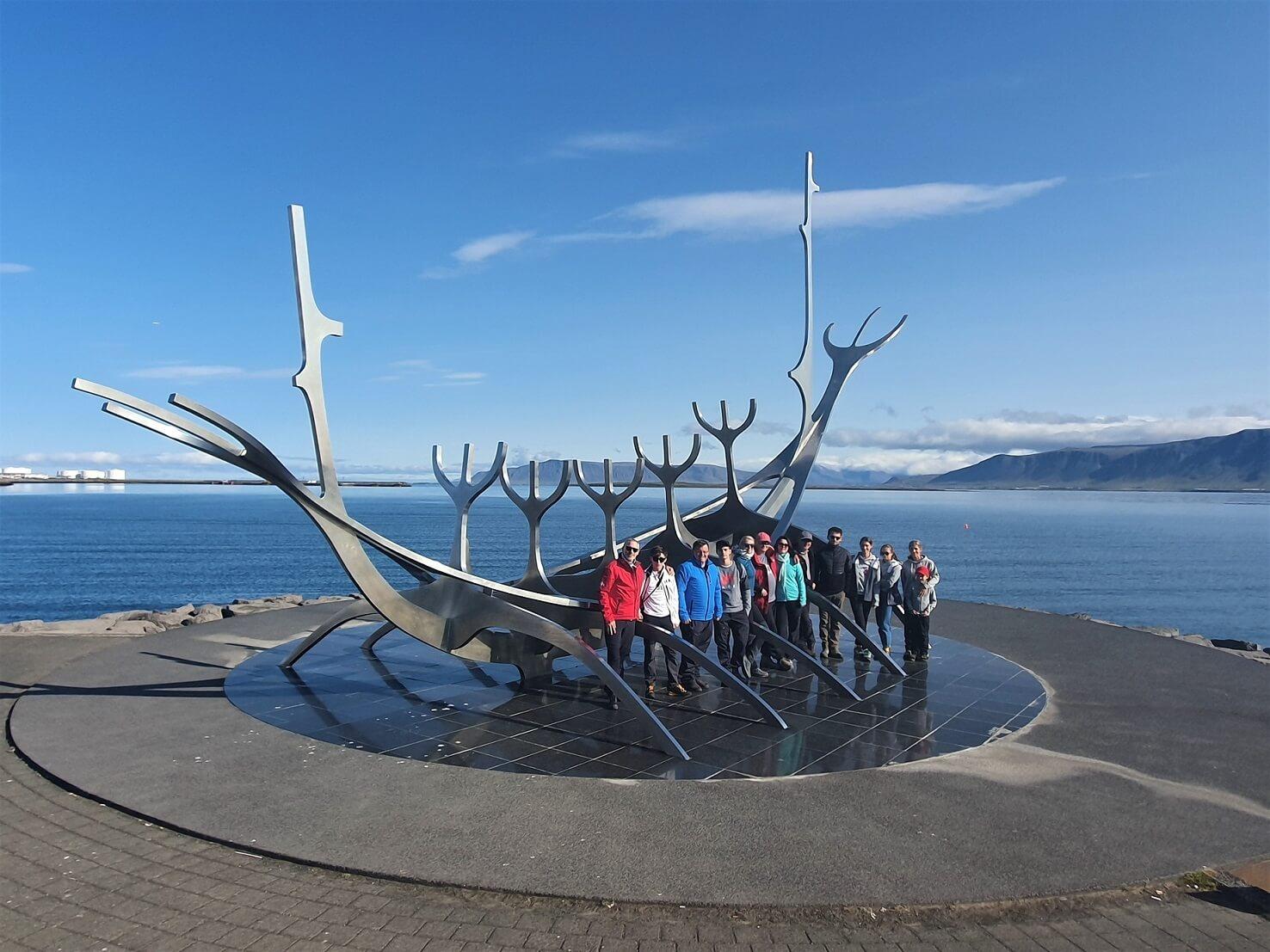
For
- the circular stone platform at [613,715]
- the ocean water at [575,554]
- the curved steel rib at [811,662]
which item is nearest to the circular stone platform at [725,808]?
the circular stone platform at [613,715]

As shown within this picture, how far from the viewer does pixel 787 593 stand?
11.8 metres

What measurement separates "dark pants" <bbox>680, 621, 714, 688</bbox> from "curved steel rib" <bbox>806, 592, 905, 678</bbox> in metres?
2.08

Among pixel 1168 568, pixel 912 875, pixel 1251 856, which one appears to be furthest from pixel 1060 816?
pixel 1168 568

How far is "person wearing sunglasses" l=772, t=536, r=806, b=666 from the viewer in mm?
11758

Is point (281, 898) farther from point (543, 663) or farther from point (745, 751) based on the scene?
point (543, 663)

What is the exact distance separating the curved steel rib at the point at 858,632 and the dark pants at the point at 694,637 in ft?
6.81

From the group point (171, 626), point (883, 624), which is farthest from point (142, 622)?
point (883, 624)

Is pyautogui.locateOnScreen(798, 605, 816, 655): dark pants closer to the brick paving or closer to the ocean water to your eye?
the brick paving

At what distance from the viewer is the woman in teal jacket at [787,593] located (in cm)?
1176

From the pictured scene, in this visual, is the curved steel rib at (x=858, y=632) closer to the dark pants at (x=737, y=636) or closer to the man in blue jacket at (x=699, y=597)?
the dark pants at (x=737, y=636)

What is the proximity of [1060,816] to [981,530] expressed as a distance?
94.9 m

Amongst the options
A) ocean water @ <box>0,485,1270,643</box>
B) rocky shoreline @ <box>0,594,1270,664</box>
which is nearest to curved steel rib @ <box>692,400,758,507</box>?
rocky shoreline @ <box>0,594,1270,664</box>

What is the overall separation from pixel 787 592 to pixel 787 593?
0.5 inches

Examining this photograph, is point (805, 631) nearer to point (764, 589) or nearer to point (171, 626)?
point (764, 589)
